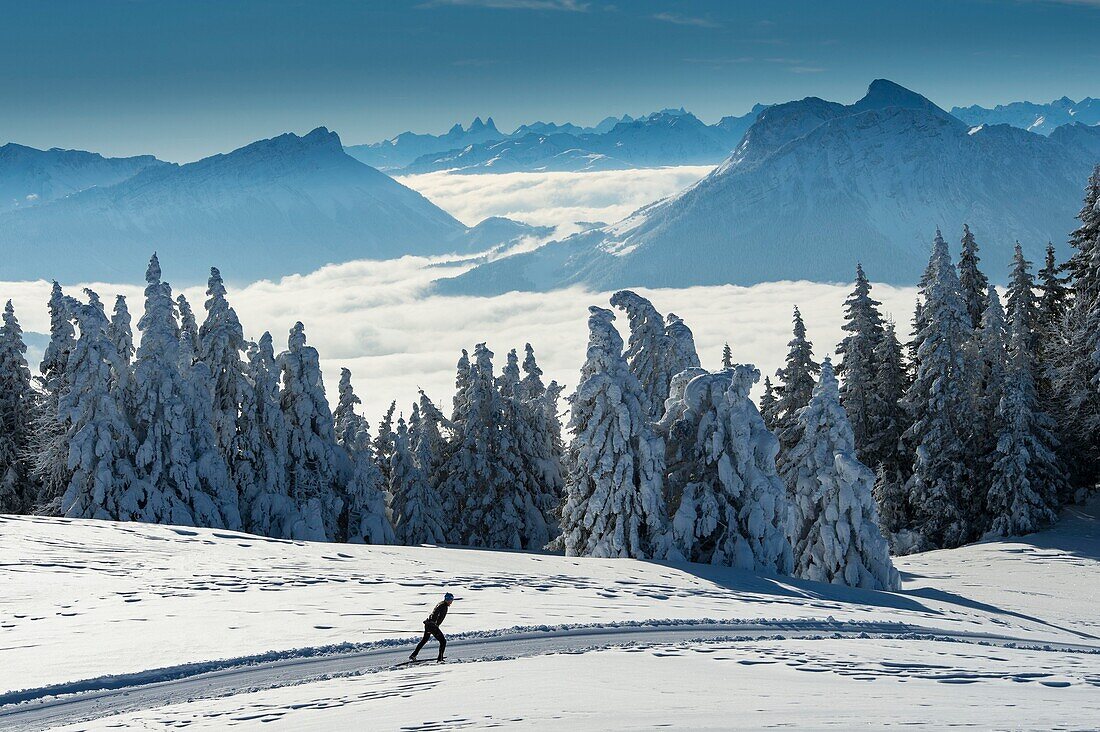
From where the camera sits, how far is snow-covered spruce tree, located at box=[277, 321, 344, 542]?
146 feet

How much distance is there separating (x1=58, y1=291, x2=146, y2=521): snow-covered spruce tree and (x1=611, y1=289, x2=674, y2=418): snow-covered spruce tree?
20.8m

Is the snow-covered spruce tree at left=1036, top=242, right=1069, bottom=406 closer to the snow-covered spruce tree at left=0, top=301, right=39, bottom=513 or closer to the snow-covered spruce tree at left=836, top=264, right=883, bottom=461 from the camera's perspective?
the snow-covered spruce tree at left=836, top=264, right=883, bottom=461

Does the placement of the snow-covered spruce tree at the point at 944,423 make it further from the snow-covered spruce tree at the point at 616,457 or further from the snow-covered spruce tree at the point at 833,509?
the snow-covered spruce tree at the point at 616,457

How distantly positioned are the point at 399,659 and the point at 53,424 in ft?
84.6

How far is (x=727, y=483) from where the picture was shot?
32.9m

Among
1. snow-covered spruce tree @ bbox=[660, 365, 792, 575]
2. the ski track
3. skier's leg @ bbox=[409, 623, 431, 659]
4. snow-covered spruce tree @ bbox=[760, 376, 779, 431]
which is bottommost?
the ski track

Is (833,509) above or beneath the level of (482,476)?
beneath

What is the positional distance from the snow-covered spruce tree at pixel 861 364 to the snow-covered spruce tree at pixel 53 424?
1523 inches

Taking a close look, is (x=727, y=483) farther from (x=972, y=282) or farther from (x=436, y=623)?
(x=972, y=282)

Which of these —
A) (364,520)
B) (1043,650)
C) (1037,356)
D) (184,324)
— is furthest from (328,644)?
(1037,356)

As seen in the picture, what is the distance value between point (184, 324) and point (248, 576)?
76.6 ft

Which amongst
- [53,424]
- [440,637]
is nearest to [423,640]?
[440,637]

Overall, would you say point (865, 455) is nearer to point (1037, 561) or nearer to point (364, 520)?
point (1037, 561)

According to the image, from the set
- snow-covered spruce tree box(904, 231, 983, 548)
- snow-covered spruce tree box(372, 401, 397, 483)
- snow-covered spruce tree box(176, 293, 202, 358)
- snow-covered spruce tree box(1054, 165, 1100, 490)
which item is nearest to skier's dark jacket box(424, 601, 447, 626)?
snow-covered spruce tree box(176, 293, 202, 358)
